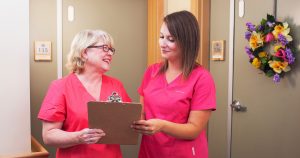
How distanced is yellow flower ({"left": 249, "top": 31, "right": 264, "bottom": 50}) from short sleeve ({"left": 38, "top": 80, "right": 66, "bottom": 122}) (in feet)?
4.57

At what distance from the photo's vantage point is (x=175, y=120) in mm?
1505

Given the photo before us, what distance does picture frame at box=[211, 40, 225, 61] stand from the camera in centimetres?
264

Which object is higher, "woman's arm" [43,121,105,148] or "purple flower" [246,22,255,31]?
"purple flower" [246,22,255,31]

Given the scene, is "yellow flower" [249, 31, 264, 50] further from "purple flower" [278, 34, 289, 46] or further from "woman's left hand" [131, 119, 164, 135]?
"woman's left hand" [131, 119, 164, 135]

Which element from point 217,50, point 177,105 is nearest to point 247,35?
point 217,50

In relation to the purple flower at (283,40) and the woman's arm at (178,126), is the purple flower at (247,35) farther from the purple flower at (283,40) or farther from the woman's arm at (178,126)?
the woman's arm at (178,126)

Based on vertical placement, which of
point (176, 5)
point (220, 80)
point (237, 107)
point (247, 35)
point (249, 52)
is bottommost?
point (237, 107)

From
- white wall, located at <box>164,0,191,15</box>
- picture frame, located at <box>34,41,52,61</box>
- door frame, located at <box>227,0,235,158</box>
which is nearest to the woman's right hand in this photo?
door frame, located at <box>227,0,235,158</box>

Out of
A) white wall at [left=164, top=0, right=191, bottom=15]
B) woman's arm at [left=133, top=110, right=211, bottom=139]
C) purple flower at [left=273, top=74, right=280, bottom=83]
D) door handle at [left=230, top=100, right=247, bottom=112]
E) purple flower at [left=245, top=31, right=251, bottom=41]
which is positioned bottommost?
door handle at [left=230, top=100, right=247, bottom=112]

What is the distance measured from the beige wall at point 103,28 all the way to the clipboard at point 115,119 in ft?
5.75

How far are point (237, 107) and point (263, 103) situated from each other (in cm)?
25

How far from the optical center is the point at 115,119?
129 centimetres

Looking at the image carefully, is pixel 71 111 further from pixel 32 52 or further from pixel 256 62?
pixel 32 52

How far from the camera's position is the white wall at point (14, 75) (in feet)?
5.38
